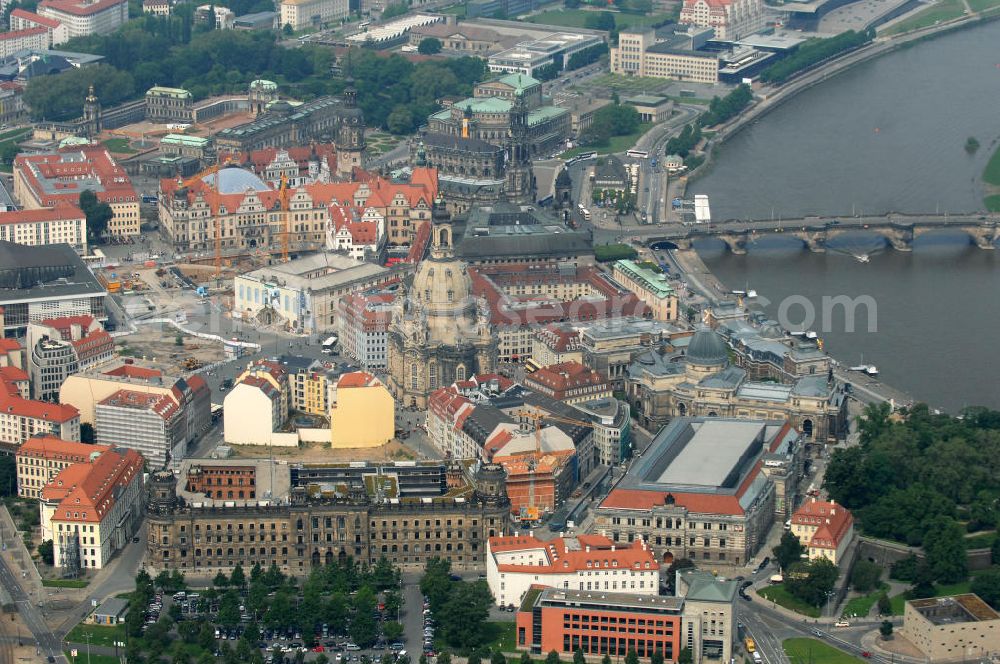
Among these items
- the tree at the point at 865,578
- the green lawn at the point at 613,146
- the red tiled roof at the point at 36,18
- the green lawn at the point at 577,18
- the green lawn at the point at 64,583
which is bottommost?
the green lawn at the point at 64,583

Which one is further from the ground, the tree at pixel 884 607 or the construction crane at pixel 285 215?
the construction crane at pixel 285 215

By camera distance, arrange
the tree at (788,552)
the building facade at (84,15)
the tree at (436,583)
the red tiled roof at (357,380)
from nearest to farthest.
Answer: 1. the tree at (436,583)
2. the tree at (788,552)
3. the red tiled roof at (357,380)
4. the building facade at (84,15)

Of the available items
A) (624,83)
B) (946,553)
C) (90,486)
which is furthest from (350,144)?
(946,553)

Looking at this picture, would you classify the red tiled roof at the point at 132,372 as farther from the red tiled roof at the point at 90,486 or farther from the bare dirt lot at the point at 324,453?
the red tiled roof at the point at 90,486

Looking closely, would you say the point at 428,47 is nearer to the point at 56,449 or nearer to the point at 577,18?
the point at 577,18

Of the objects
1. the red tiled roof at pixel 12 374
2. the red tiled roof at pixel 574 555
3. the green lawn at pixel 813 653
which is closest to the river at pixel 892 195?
the red tiled roof at pixel 574 555

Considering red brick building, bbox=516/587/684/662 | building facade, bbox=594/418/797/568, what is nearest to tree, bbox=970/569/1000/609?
building facade, bbox=594/418/797/568

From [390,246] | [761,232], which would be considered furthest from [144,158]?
[761,232]
